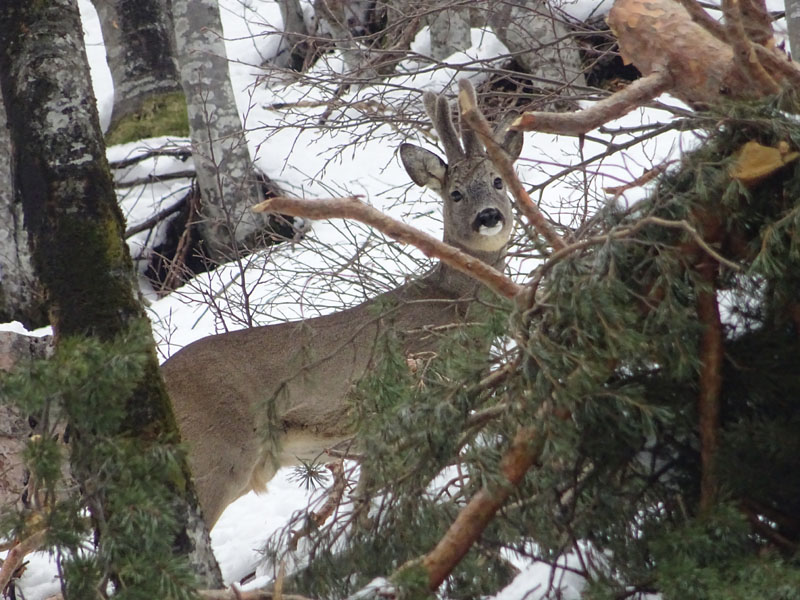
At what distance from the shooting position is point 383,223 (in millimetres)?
2844

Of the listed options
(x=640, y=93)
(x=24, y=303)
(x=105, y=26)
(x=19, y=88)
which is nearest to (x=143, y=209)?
(x=24, y=303)

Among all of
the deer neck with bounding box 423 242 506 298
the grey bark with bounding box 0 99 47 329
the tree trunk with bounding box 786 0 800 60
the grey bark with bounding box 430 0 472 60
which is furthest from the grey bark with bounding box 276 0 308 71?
the tree trunk with bounding box 786 0 800 60

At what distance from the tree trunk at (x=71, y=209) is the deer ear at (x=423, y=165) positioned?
309 centimetres

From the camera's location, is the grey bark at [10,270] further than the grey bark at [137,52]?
No

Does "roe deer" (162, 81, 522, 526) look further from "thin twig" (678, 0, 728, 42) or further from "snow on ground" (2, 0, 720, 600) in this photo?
"thin twig" (678, 0, 728, 42)

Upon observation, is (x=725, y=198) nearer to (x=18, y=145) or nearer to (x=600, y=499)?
(x=600, y=499)

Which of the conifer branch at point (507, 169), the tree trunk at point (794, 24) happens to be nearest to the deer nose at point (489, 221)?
the tree trunk at point (794, 24)

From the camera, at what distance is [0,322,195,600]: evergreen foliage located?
2314 mm

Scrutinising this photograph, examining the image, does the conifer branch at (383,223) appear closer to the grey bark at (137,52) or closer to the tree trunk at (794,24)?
the tree trunk at (794,24)

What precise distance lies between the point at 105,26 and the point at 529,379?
12.5 meters

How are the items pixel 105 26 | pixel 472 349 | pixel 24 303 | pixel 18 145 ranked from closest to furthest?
pixel 472 349 → pixel 18 145 → pixel 24 303 → pixel 105 26

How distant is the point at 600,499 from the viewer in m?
2.74

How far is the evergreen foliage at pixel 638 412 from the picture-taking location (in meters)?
2.46

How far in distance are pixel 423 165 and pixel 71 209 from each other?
342 centimetres
